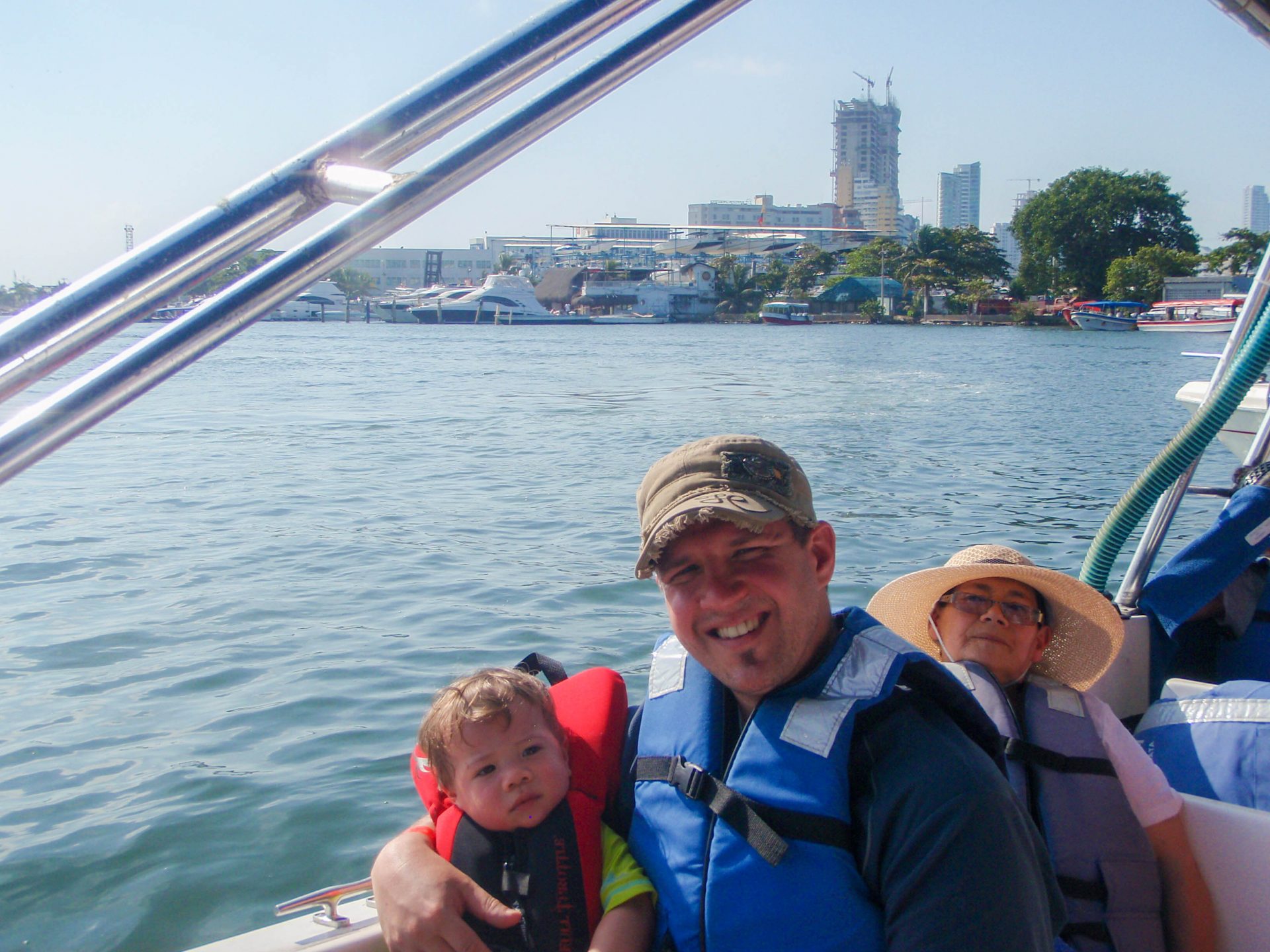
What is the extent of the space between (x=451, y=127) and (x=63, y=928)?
3.58 metres

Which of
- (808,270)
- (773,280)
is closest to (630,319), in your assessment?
(773,280)

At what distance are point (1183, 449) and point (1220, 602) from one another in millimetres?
540

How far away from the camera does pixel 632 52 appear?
1.40m

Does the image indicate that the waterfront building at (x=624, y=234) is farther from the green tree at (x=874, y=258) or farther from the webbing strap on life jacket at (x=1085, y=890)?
the webbing strap on life jacket at (x=1085, y=890)

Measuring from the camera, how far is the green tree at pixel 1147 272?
64.6 meters

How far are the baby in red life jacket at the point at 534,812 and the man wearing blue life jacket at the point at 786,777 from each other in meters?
0.05

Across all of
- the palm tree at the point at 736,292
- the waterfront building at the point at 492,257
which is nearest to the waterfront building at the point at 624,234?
the waterfront building at the point at 492,257

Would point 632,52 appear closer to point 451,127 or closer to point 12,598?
point 451,127

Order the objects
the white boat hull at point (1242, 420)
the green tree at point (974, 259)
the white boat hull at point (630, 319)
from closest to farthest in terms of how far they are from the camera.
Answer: the white boat hull at point (1242, 420) → the white boat hull at point (630, 319) → the green tree at point (974, 259)

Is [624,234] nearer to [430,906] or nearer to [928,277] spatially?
[928,277]

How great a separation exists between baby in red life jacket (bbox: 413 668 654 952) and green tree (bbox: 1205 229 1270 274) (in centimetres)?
6196

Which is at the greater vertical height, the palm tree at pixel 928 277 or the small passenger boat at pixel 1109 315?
the palm tree at pixel 928 277

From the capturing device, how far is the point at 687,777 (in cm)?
173

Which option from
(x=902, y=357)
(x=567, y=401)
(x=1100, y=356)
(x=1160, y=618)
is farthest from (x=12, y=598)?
(x=1100, y=356)
